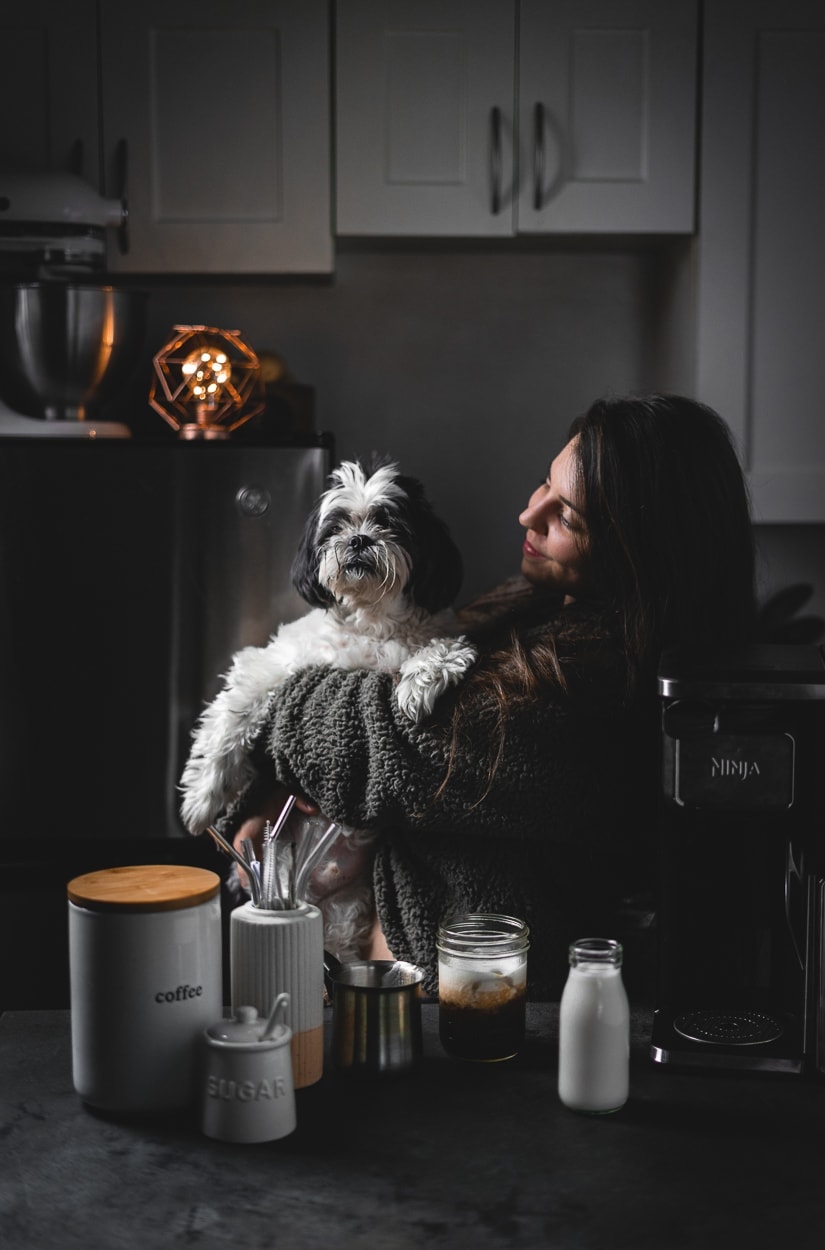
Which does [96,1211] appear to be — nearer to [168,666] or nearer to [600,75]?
[168,666]

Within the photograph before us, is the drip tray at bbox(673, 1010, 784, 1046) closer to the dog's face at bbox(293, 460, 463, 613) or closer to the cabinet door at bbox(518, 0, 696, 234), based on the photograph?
the dog's face at bbox(293, 460, 463, 613)

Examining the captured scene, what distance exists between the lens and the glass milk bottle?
0.98 meters

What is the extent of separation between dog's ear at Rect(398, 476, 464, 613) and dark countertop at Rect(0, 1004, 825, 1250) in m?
0.84

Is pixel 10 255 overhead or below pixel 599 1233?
overhead

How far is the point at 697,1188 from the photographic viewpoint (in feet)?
2.86

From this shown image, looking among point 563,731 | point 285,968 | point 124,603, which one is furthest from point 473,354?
point 285,968

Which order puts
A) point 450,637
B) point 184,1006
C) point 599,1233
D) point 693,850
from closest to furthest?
point 599,1233
point 184,1006
point 693,850
point 450,637

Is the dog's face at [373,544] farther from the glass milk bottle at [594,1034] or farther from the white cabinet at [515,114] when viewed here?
the white cabinet at [515,114]

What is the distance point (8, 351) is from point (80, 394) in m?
0.15

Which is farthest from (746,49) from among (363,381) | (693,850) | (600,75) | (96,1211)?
(96,1211)

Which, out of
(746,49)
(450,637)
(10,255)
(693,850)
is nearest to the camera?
(693,850)

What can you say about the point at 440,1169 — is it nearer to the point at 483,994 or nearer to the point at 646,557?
the point at 483,994

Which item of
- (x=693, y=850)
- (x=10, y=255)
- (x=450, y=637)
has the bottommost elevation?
(x=693, y=850)

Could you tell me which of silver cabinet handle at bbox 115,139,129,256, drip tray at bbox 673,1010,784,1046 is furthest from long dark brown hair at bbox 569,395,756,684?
silver cabinet handle at bbox 115,139,129,256
